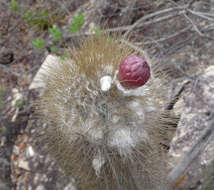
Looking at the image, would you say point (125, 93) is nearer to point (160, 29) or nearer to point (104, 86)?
point (104, 86)

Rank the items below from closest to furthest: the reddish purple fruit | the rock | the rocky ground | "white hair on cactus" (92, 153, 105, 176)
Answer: the reddish purple fruit → "white hair on cactus" (92, 153, 105, 176) → the rocky ground → the rock

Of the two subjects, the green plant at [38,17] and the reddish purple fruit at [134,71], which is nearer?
the reddish purple fruit at [134,71]

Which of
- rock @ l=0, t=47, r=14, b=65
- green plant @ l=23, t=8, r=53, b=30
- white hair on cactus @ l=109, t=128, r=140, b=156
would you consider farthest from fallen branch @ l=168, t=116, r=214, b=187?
rock @ l=0, t=47, r=14, b=65

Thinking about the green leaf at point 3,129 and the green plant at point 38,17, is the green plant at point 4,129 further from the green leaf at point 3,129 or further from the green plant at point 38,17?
the green plant at point 38,17

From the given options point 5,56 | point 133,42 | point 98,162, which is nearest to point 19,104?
point 5,56

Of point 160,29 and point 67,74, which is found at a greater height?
point 160,29

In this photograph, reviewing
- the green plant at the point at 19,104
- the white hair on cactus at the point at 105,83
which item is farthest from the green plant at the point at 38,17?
the white hair on cactus at the point at 105,83

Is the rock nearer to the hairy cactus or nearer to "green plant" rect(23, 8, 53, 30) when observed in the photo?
"green plant" rect(23, 8, 53, 30)

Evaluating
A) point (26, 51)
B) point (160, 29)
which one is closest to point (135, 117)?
point (160, 29)
